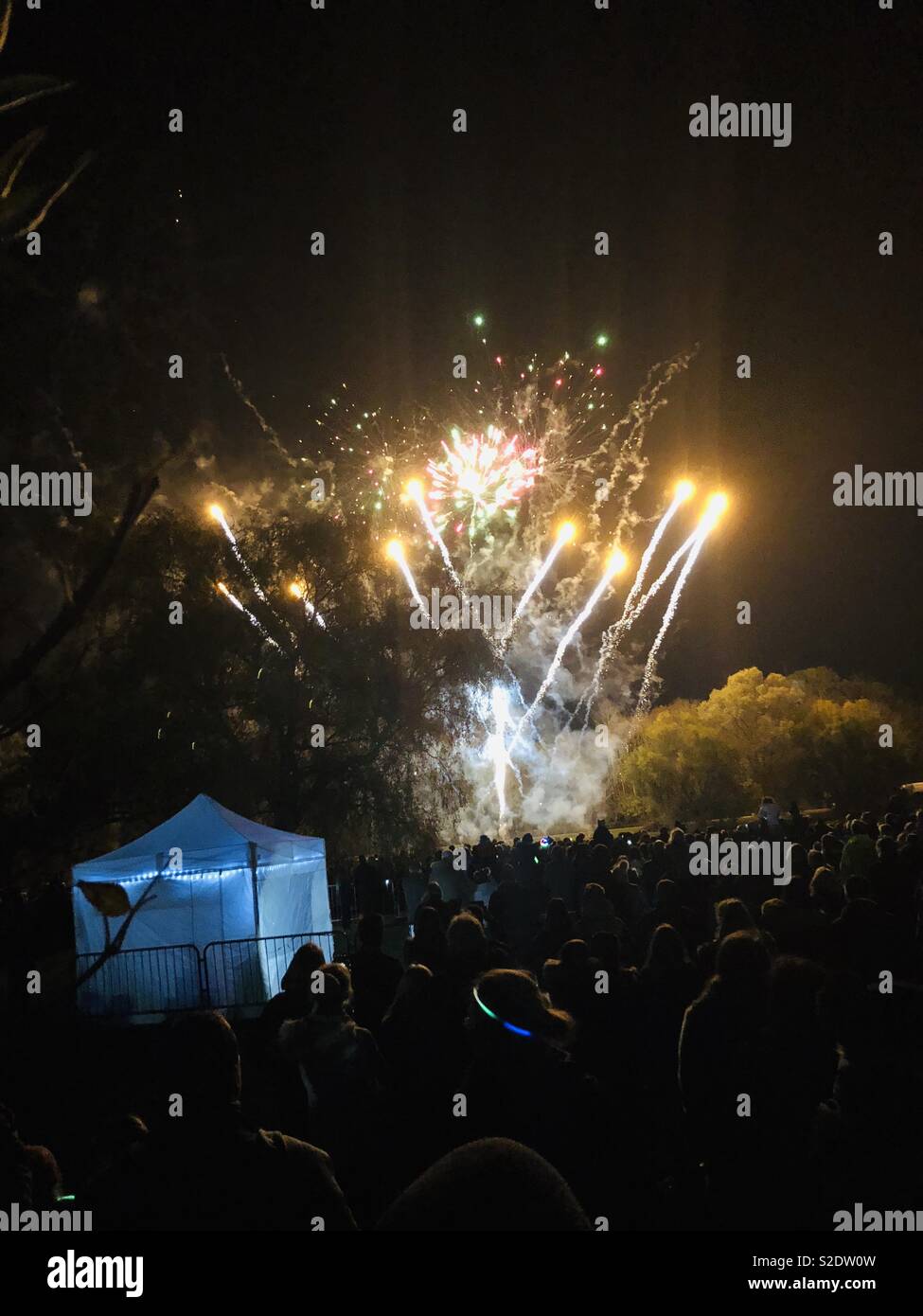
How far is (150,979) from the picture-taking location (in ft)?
40.9

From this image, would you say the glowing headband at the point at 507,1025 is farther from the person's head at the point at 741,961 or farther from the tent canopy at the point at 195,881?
the tent canopy at the point at 195,881

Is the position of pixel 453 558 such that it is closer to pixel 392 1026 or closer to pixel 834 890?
pixel 834 890

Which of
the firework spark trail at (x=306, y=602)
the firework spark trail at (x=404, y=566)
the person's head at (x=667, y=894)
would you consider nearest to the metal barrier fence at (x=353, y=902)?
the firework spark trail at (x=306, y=602)

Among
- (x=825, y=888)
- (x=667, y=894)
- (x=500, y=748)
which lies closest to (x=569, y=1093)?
(x=667, y=894)

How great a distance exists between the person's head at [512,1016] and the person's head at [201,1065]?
1639mm

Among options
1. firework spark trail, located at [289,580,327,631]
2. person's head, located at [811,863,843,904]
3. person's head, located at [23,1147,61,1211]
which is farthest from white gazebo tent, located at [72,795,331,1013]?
firework spark trail, located at [289,580,327,631]

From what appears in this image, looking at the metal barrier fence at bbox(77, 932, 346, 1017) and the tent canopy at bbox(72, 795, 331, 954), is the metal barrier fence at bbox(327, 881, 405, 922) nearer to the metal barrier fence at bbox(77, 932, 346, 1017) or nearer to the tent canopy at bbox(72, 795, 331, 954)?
the tent canopy at bbox(72, 795, 331, 954)

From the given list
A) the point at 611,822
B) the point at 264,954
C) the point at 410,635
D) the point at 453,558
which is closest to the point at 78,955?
the point at 264,954

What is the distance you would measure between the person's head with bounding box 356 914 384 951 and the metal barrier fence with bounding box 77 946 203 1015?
5.47 metres

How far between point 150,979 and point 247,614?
14422 millimetres

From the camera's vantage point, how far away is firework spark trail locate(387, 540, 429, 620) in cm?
2868

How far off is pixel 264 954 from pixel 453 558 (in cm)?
2412

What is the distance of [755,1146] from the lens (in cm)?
439

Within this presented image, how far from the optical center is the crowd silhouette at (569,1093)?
105 inches
